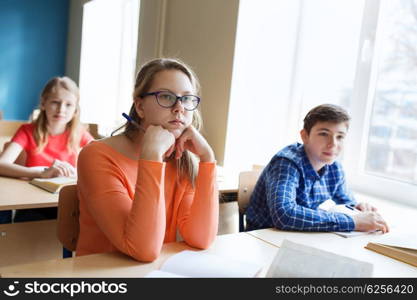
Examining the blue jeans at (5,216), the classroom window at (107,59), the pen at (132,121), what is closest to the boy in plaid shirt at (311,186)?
the pen at (132,121)

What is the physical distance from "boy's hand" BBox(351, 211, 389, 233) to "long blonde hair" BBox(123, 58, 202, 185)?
63 centimetres

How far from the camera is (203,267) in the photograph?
1019 mm

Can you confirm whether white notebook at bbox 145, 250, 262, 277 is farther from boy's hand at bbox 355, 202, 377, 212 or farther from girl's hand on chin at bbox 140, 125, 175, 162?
boy's hand at bbox 355, 202, 377, 212

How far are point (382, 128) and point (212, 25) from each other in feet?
4.35

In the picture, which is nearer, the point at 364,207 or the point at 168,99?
the point at 168,99

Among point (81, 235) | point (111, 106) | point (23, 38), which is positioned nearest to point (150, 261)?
point (81, 235)

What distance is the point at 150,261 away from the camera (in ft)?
3.50

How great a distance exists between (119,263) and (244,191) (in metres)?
0.97

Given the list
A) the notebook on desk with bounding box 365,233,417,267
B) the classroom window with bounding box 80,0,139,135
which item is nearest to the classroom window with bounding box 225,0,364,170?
the notebook on desk with bounding box 365,233,417,267

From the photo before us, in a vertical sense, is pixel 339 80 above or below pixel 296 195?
above

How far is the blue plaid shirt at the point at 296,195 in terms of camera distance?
4.73ft

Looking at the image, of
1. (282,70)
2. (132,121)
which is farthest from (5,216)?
(282,70)

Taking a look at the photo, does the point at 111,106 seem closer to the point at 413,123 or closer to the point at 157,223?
the point at 413,123

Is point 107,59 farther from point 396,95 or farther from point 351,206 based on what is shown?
point 351,206
